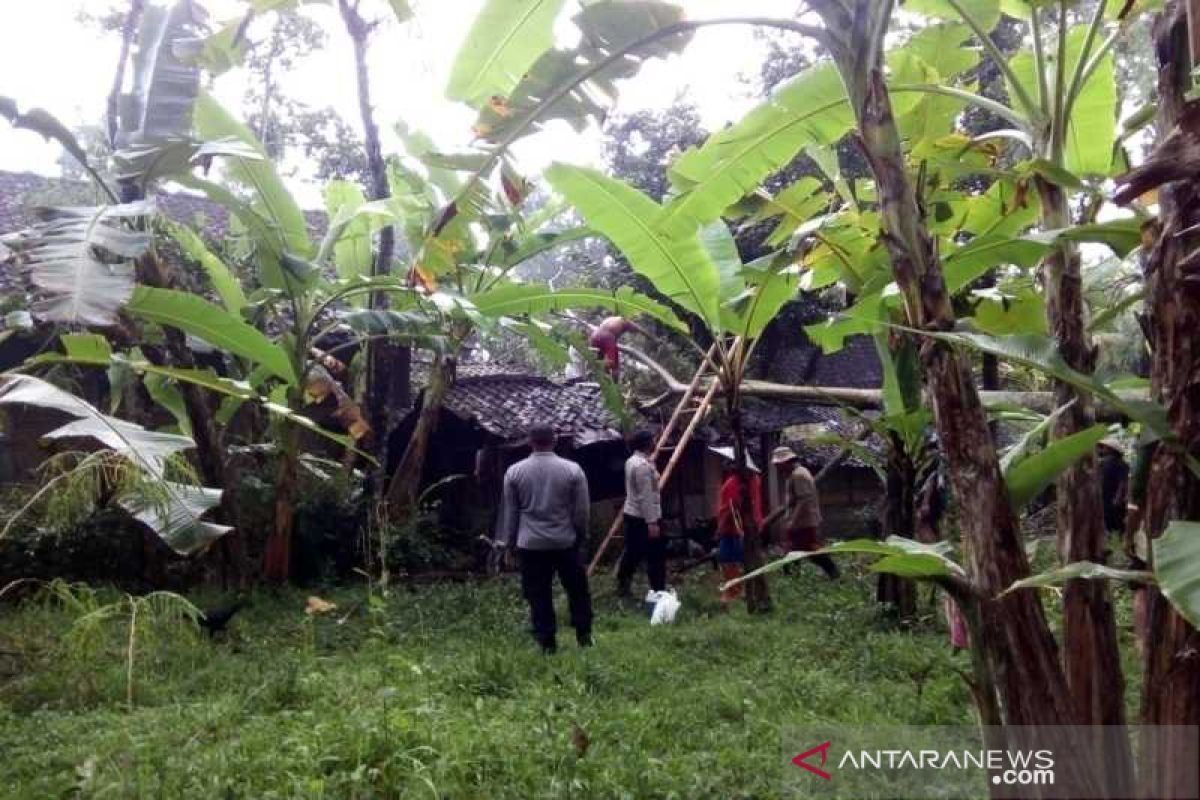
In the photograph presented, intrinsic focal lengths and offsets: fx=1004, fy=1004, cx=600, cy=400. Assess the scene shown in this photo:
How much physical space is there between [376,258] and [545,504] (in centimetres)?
436

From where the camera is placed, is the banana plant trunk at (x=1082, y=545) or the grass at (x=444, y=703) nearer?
the banana plant trunk at (x=1082, y=545)

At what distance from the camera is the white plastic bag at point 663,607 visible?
742cm

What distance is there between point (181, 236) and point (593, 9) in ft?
16.7

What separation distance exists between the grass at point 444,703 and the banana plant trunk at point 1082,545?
45.7 inches

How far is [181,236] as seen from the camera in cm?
713

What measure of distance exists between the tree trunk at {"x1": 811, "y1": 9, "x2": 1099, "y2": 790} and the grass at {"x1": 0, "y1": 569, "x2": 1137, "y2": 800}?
1175 mm

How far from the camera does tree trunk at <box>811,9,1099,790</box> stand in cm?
231

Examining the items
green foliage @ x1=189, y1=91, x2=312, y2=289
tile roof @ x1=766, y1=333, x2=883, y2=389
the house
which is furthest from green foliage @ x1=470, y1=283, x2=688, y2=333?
tile roof @ x1=766, y1=333, x2=883, y2=389

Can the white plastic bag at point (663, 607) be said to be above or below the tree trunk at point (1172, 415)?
below

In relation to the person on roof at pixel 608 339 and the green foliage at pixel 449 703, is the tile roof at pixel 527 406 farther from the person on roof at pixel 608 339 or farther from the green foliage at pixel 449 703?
the green foliage at pixel 449 703

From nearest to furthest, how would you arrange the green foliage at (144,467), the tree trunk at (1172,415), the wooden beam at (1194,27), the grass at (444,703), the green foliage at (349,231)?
1. the tree trunk at (1172,415)
2. the wooden beam at (1194,27)
3. the grass at (444,703)
4. the green foliage at (144,467)
5. the green foliage at (349,231)

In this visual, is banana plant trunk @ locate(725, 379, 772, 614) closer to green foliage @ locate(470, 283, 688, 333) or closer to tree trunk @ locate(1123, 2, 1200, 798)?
green foliage @ locate(470, 283, 688, 333)

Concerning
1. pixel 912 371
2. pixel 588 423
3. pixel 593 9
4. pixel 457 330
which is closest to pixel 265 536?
pixel 457 330

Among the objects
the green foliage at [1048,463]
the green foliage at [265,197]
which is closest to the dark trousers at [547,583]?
the green foliage at [265,197]
